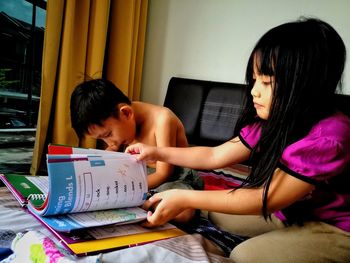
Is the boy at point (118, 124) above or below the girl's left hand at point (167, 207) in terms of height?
above

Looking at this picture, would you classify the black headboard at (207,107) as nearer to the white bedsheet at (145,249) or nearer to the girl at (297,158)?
the girl at (297,158)

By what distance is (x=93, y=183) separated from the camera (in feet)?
2.21

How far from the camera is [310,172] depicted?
614mm

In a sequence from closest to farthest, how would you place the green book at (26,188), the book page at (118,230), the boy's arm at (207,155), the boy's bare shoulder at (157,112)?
the book page at (118,230) < the green book at (26,188) < the boy's arm at (207,155) < the boy's bare shoulder at (157,112)

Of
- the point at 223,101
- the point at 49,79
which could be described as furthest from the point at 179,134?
the point at 49,79

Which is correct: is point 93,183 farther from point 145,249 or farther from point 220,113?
point 220,113

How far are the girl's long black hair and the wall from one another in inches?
40.9

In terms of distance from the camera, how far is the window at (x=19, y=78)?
1661 millimetres

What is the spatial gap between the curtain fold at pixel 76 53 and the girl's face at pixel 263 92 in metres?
1.24

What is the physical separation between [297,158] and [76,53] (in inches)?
58.4

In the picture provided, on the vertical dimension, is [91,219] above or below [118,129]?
below

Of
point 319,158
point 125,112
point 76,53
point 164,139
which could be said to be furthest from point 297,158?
point 76,53

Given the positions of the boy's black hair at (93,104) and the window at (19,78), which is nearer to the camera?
the boy's black hair at (93,104)

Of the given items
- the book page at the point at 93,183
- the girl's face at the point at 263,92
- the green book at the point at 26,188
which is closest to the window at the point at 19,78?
the green book at the point at 26,188
